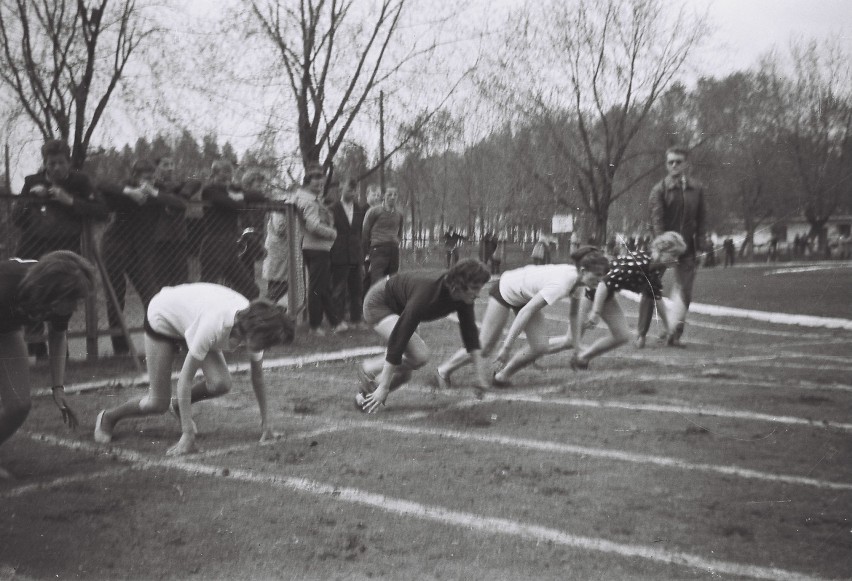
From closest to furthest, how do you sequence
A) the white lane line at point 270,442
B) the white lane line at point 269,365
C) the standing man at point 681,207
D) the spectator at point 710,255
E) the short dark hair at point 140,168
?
1. the spectator at point 710,255
2. the standing man at point 681,207
3. the white lane line at point 270,442
4. the white lane line at point 269,365
5. the short dark hair at point 140,168

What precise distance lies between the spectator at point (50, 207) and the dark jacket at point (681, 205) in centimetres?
529

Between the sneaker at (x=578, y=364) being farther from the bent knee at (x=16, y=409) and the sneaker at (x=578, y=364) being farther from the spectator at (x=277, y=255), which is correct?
the bent knee at (x=16, y=409)

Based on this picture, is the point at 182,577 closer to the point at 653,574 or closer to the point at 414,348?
the point at 653,574

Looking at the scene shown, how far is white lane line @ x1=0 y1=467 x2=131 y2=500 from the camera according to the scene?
4273 mm

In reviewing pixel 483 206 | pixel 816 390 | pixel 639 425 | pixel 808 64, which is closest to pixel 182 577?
pixel 808 64

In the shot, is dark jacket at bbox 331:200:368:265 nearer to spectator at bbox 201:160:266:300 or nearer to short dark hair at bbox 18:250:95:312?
Result: spectator at bbox 201:160:266:300

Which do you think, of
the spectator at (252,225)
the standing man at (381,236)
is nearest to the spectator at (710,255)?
the spectator at (252,225)

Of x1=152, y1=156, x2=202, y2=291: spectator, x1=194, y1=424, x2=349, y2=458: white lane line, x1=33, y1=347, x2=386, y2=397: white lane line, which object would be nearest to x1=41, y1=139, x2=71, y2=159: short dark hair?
x1=152, y1=156, x2=202, y2=291: spectator

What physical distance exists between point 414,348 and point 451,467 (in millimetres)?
1868

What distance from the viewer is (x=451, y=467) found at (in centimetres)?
474

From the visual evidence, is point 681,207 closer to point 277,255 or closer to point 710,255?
point 710,255

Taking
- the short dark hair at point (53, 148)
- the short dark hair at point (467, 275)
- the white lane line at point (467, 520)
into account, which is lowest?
the white lane line at point (467, 520)

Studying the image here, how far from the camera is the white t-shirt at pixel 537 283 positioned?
7.02 m

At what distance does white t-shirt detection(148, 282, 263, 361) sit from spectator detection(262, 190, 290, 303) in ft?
17.5
